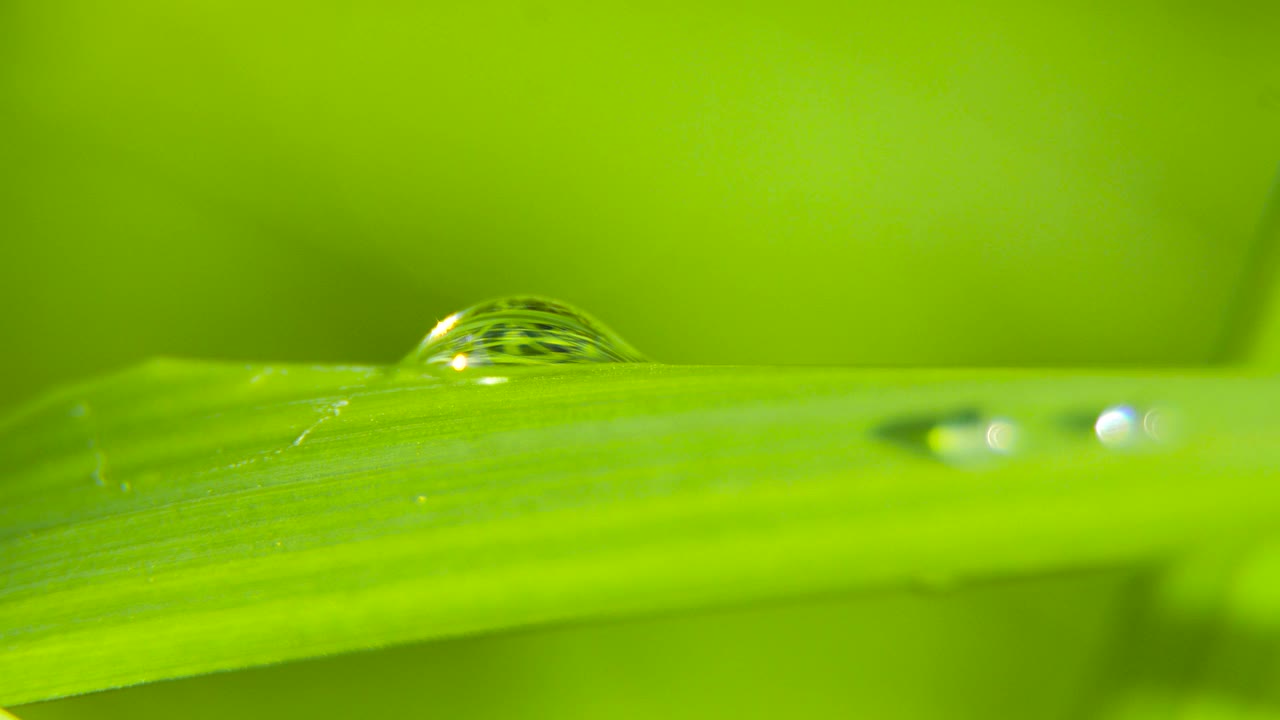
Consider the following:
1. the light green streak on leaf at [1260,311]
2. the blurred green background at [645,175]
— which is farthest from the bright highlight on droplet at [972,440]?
the blurred green background at [645,175]

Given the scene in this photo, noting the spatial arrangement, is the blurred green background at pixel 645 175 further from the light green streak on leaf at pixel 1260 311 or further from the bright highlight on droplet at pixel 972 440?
the bright highlight on droplet at pixel 972 440

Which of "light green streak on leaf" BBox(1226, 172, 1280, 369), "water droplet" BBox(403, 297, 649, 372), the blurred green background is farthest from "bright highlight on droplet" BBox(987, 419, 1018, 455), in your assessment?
the blurred green background

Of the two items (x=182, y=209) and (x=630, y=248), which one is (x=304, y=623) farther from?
(x=182, y=209)

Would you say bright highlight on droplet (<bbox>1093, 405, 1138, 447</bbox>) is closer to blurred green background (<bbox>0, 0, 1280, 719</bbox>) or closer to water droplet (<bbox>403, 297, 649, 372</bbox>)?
water droplet (<bbox>403, 297, 649, 372</bbox>)

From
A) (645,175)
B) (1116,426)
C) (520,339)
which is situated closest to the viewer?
(1116,426)

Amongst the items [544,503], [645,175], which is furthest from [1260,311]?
[645,175]

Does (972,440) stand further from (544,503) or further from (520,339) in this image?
(520,339)
